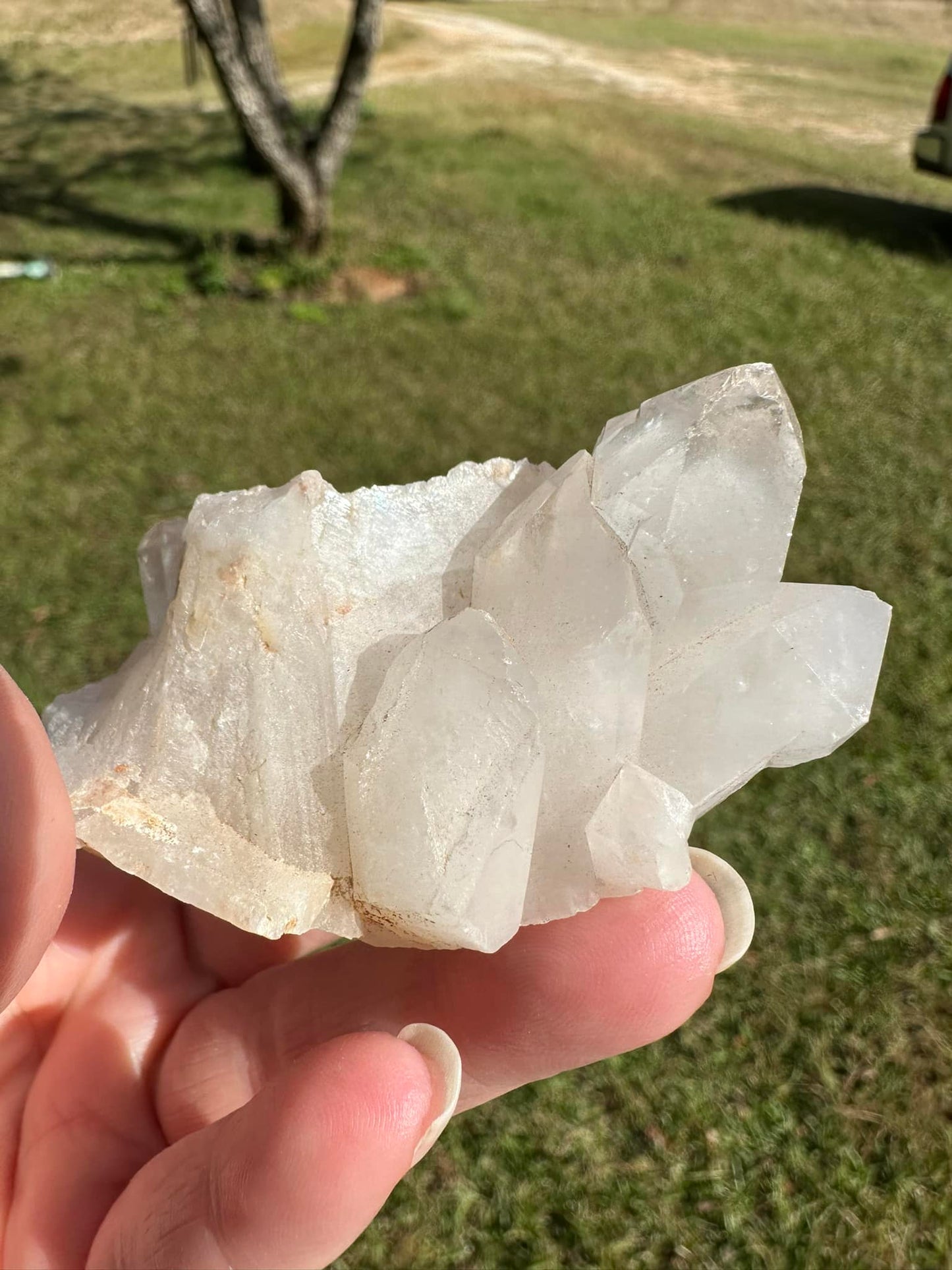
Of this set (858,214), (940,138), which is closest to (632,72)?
(858,214)

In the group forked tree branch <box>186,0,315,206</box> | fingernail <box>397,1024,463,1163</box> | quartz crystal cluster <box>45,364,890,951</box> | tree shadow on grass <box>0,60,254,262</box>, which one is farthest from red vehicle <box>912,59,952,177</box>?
fingernail <box>397,1024,463,1163</box>

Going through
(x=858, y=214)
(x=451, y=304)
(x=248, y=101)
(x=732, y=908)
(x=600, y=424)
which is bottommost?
(x=600, y=424)

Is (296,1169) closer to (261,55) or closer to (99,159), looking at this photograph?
(261,55)

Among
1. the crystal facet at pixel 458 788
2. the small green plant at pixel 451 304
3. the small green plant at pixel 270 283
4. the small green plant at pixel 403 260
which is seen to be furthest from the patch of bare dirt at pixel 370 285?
the crystal facet at pixel 458 788

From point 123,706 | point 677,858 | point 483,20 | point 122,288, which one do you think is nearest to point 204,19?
point 122,288

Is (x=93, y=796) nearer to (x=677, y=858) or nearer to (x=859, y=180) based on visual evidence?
(x=677, y=858)
